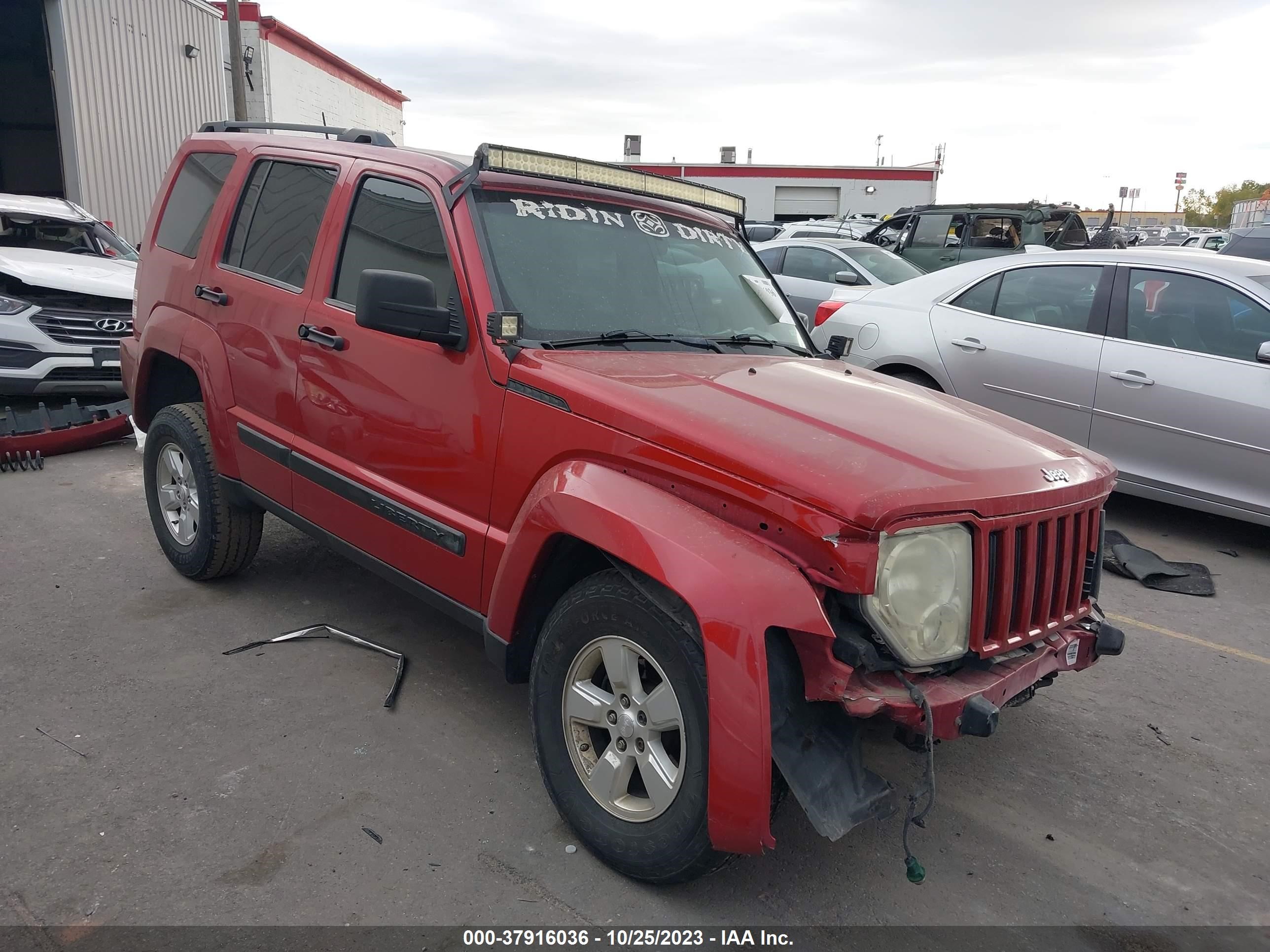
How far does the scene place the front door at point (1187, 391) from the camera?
216 inches

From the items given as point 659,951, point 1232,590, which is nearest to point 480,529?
point 659,951

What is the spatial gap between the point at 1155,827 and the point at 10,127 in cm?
2021

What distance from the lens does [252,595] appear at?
462 cm

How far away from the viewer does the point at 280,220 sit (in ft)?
13.5

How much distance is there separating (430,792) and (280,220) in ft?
8.14

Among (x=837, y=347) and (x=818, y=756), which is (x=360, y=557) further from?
(x=837, y=347)

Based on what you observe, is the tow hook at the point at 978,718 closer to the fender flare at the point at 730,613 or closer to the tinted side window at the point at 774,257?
the fender flare at the point at 730,613

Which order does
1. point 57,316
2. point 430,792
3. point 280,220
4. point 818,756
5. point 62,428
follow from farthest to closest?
point 57,316 < point 62,428 < point 280,220 < point 430,792 < point 818,756

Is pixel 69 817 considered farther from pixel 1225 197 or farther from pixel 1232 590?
pixel 1225 197

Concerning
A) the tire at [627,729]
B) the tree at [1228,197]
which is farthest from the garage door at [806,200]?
the tree at [1228,197]

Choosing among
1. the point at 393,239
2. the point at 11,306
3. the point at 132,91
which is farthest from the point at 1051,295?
the point at 132,91

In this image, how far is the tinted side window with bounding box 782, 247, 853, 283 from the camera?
10.8m

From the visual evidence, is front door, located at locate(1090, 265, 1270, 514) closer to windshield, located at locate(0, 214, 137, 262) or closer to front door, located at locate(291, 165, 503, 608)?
front door, located at locate(291, 165, 503, 608)

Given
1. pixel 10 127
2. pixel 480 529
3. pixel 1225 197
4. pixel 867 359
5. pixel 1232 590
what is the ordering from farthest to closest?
pixel 1225 197, pixel 10 127, pixel 867 359, pixel 1232 590, pixel 480 529
